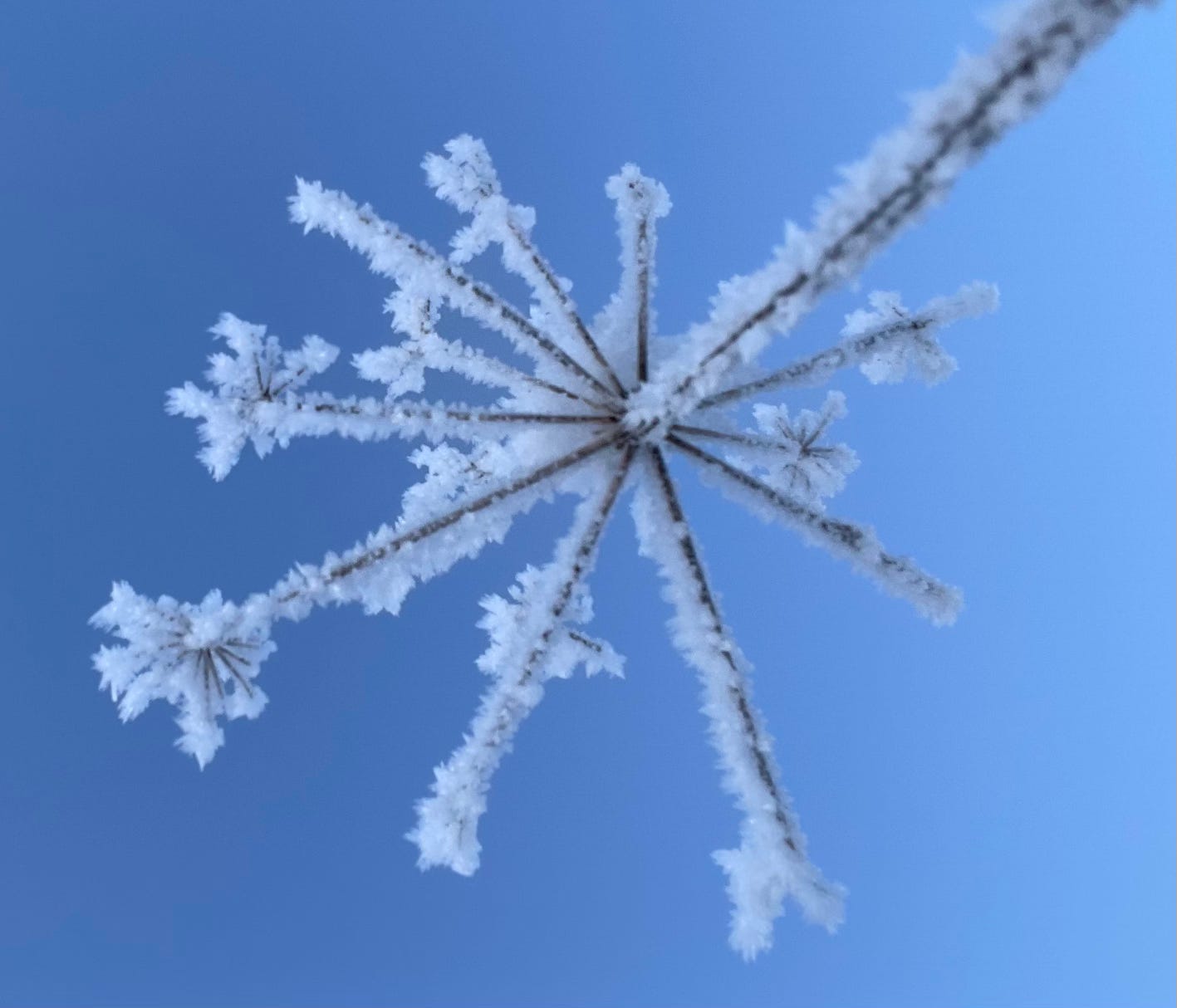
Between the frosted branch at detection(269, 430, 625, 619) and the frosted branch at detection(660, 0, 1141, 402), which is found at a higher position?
the frosted branch at detection(269, 430, 625, 619)

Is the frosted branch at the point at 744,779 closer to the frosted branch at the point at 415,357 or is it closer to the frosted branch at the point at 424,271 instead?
the frosted branch at the point at 424,271

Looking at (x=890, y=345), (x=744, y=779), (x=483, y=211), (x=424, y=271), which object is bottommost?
(x=744, y=779)

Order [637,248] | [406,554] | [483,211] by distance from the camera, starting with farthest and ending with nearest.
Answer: [483,211]
[637,248]
[406,554]

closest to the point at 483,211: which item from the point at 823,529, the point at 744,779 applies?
the point at 823,529

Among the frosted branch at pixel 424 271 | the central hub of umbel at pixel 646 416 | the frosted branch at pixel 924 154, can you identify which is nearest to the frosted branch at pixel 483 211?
Result: the frosted branch at pixel 424 271

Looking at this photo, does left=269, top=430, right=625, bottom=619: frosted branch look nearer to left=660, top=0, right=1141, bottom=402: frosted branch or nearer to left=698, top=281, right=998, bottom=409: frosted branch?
left=698, top=281, right=998, bottom=409: frosted branch

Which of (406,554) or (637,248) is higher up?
(637,248)

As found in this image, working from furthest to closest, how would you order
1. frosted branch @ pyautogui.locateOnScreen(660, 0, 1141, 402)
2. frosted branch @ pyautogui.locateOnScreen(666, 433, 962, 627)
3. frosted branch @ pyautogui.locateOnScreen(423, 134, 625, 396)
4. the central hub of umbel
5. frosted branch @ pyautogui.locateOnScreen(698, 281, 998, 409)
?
frosted branch @ pyautogui.locateOnScreen(423, 134, 625, 396), frosted branch @ pyautogui.locateOnScreen(698, 281, 998, 409), frosted branch @ pyautogui.locateOnScreen(666, 433, 962, 627), the central hub of umbel, frosted branch @ pyautogui.locateOnScreen(660, 0, 1141, 402)

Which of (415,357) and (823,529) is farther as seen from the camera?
(415,357)

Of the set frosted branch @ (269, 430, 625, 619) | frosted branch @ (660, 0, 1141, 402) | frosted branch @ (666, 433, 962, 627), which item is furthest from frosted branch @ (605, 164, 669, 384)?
frosted branch @ (660, 0, 1141, 402)

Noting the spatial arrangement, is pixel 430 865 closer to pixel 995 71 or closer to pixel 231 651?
pixel 231 651

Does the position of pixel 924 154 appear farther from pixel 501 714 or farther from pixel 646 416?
pixel 501 714
